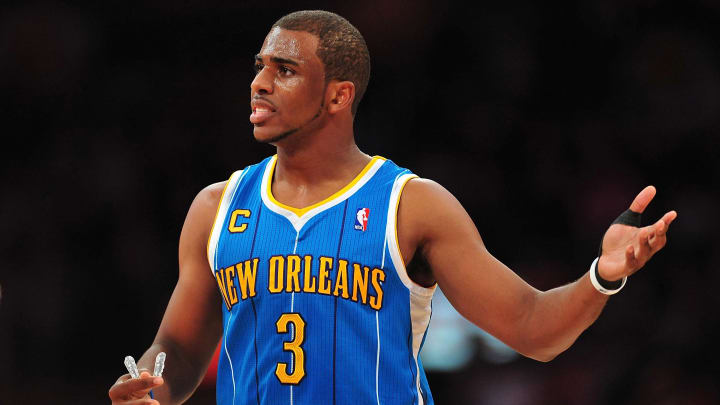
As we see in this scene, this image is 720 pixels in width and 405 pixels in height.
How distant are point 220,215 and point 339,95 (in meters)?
0.57

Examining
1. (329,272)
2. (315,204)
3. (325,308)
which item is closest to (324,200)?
(315,204)

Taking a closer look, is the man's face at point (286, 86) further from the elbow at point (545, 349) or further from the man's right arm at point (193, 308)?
the elbow at point (545, 349)

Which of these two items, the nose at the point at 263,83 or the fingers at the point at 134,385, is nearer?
the fingers at the point at 134,385

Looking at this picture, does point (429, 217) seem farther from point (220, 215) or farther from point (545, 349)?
point (220, 215)

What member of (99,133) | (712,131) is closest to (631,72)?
(712,131)

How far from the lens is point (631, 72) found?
780 cm

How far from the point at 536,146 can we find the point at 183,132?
2586 millimetres

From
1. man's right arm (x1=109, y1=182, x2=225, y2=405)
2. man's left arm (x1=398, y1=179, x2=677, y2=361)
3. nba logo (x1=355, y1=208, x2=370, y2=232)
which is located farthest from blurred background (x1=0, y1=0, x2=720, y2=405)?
nba logo (x1=355, y1=208, x2=370, y2=232)

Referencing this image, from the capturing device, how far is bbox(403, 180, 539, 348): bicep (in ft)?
10.9

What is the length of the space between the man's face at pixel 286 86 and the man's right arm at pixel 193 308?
0.38 meters

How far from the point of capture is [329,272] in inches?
133

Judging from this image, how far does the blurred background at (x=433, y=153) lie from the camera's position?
264 inches

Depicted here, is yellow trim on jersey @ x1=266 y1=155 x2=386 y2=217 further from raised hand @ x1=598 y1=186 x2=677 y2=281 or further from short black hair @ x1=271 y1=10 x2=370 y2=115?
raised hand @ x1=598 y1=186 x2=677 y2=281

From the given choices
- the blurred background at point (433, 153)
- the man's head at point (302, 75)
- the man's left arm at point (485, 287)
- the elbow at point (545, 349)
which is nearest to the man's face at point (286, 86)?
the man's head at point (302, 75)
